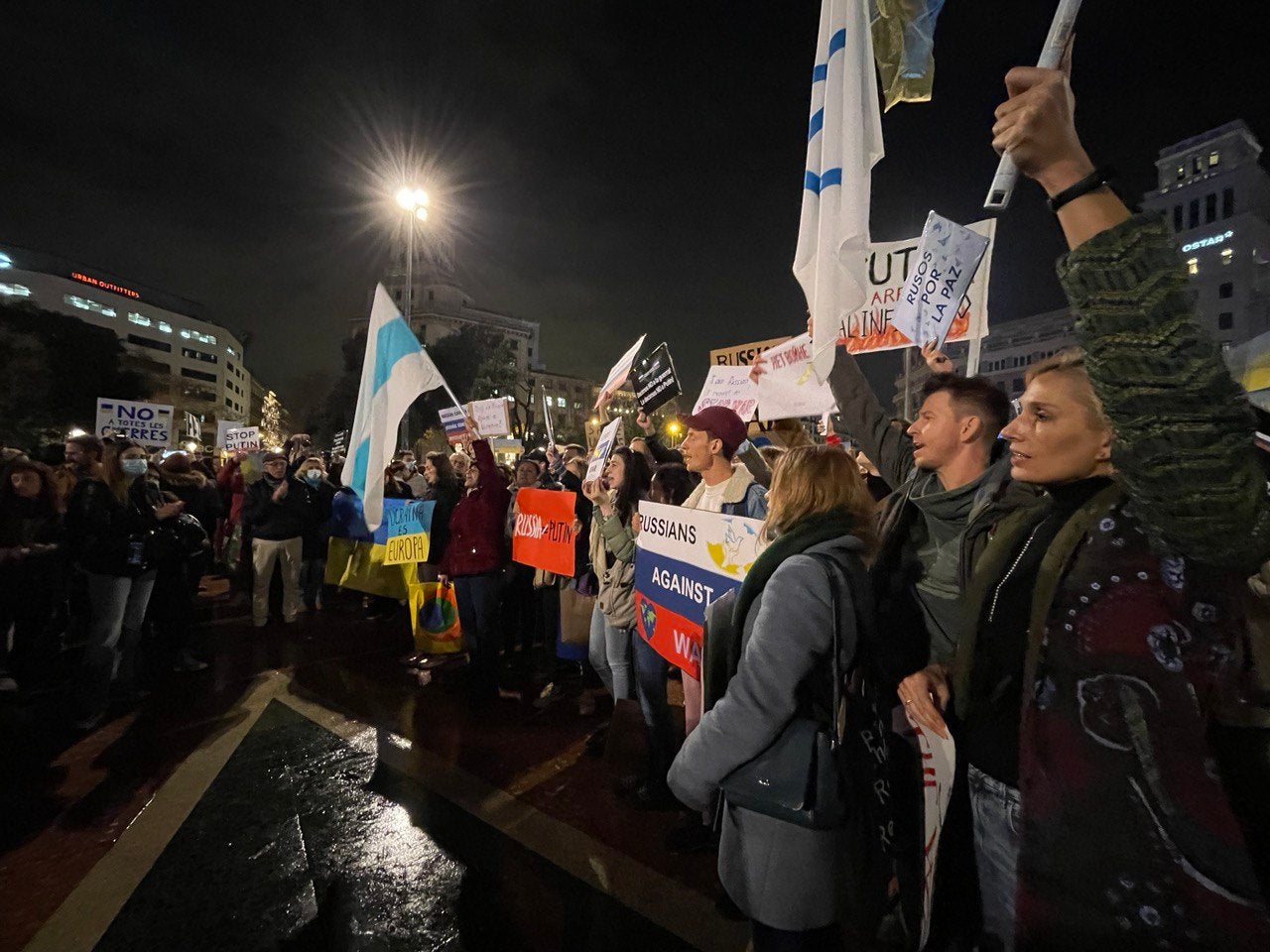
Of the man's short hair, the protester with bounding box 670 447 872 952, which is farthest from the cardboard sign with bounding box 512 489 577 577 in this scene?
the protester with bounding box 670 447 872 952

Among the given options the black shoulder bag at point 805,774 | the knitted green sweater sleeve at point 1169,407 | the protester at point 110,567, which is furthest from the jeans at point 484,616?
the knitted green sweater sleeve at point 1169,407

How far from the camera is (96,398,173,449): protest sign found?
10.6m

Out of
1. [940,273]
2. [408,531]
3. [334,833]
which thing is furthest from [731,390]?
[334,833]

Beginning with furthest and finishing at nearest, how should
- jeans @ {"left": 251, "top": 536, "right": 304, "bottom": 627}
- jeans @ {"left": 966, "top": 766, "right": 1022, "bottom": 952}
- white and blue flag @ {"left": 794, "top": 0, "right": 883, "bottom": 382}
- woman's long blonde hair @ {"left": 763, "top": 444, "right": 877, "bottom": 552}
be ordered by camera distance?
1. jeans @ {"left": 251, "top": 536, "right": 304, "bottom": 627}
2. white and blue flag @ {"left": 794, "top": 0, "right": 883, "bottom": 382}
3. woman's long blonde hair @ {"left": 763, "top": 444, "right": 877, "bottom": 552}
4. jeans @ {"left": 966, "top": 766, "right": 1022, "bottom": 952}

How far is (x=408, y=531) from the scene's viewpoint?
669cm

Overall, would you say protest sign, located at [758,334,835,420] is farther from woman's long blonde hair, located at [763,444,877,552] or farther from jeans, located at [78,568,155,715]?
jeans, located at [78,568,155,715]

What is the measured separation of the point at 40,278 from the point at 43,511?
107m

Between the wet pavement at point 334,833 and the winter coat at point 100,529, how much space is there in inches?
47.4

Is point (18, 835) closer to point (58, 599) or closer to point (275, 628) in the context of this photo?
point (58, 599)

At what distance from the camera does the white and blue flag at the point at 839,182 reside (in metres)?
2.67

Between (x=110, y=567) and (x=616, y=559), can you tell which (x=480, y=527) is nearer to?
(x=616, y=559)

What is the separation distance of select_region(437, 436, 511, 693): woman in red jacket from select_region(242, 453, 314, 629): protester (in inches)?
131

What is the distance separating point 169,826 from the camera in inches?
133

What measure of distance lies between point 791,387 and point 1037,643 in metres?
5.12
